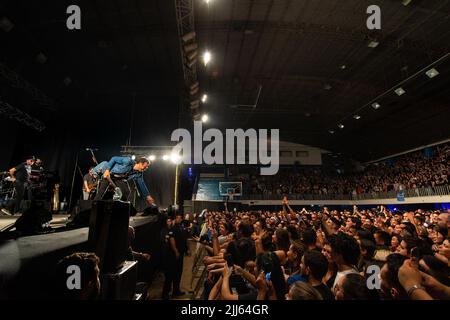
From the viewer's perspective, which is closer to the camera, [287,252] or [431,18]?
[287,252]

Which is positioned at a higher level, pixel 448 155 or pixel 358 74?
pixel 358 74

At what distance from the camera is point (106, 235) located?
5.68 ft

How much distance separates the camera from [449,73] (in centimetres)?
941

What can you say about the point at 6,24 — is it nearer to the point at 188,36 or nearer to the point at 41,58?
the point at 41,58

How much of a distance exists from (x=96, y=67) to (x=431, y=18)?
1145 cm

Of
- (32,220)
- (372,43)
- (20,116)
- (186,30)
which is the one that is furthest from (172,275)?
(372,43)

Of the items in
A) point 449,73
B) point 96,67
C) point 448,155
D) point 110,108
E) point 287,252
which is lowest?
point 287,252

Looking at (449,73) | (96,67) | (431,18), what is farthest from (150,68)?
(449,73)

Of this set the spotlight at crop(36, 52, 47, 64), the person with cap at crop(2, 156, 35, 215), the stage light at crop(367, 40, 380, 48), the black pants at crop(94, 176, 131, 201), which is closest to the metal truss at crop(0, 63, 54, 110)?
the spotlight at crop(36, 52, 47, 64)

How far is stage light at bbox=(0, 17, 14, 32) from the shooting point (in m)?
5.45

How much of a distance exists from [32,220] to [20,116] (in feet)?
26.4

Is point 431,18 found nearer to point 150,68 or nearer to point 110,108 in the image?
point 150,68

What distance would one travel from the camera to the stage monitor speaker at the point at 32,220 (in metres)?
1.87

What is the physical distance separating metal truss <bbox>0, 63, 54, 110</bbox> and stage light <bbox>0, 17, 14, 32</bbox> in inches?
36.4
